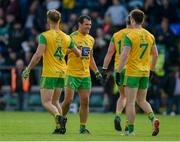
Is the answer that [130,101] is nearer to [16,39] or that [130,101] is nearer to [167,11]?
[167,11]

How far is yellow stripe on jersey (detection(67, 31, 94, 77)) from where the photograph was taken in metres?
20.4

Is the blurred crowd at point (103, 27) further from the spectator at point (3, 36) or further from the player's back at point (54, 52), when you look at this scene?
the player's back at point (54, 52)

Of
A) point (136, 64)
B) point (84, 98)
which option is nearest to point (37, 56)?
point (84, 98)

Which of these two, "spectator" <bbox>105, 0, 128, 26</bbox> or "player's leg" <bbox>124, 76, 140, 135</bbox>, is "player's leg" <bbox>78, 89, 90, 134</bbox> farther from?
"spectator" <bbox>105, 0, 128, 26</bbox>

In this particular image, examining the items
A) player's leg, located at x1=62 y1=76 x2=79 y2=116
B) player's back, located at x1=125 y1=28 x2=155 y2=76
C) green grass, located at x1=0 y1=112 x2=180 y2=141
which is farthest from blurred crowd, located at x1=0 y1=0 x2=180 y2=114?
player's back, located at x1=125 y1=28 x2=155 y2=76

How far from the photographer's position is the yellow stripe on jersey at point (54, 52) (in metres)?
19.5

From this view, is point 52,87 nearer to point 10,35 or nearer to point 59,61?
point 59,61

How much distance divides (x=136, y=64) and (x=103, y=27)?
14.0 meters

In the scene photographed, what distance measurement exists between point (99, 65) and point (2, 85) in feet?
12.6

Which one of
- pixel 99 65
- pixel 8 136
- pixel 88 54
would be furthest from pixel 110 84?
pixel 8 136

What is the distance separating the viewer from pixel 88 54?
20469 mm

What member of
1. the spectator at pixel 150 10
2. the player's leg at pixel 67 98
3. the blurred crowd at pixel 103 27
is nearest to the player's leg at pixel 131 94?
the player's leg at pixel 67 98

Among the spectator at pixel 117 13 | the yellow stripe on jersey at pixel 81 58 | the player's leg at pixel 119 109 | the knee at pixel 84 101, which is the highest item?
the spectator at pixel 117 13

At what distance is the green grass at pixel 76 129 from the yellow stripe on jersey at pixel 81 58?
52.7 inches
